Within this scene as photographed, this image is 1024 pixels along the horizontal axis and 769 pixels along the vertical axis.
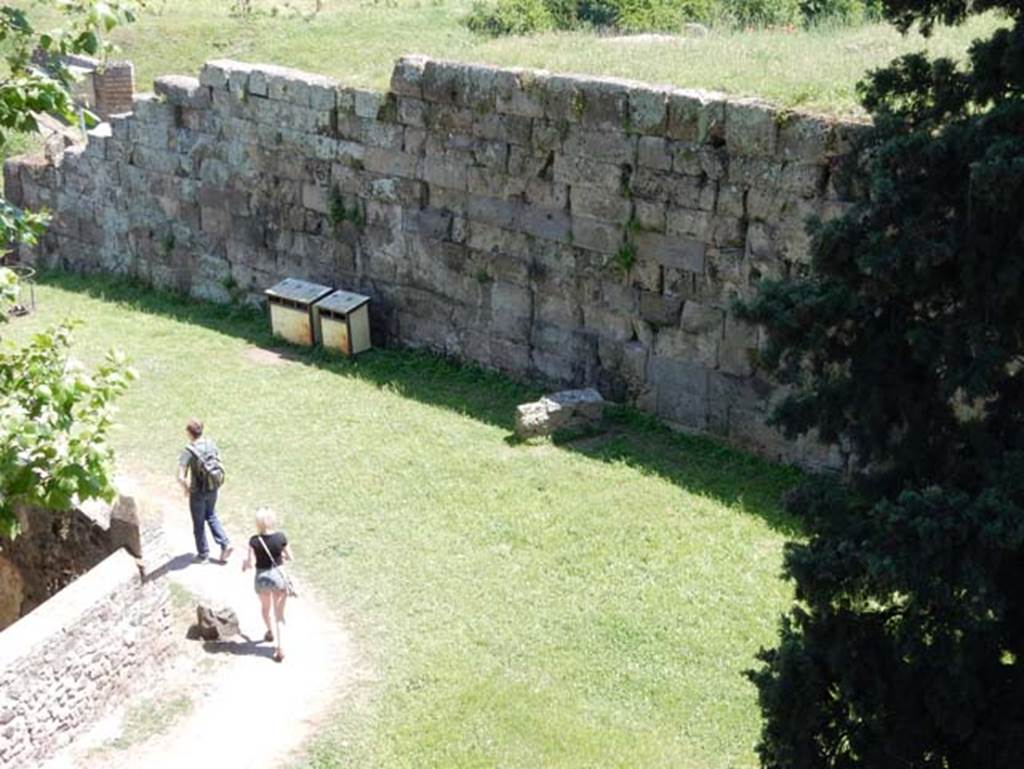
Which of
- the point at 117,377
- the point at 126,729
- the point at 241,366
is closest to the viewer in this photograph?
the point at 117,377

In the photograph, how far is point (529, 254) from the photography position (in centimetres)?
1741

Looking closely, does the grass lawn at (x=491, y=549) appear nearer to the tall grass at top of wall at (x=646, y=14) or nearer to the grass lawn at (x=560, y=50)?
the grass lawn at (x=560, y=50)

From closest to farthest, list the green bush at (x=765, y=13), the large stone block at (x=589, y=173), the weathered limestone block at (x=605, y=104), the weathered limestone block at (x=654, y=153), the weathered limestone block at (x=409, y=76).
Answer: the weathered limestone block at (x=654, y=153), the weathered limestone block at (x=605, y=104), the large stone block at (x=589, y=173), the weathered limestone block at (x=409, y=76), the green bush at (x=765, y=13)

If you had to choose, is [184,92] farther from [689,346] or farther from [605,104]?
[689,346]

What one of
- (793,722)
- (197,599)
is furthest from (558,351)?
(793,722)

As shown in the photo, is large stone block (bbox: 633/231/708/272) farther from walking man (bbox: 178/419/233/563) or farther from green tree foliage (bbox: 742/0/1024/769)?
green tree foliage (bbox: 742/0/1024/769)

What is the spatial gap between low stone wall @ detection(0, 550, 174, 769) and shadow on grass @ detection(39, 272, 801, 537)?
200 inches

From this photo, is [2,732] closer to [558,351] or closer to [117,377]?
[117,377]

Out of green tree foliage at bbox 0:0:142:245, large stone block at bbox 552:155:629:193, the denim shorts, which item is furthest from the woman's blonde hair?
large stone block at bbox 552:155:629:193

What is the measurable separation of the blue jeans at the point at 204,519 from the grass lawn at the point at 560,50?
256 inches

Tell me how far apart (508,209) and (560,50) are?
248 centimetres

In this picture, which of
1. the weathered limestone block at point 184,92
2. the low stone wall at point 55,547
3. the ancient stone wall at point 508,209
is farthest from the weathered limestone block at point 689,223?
the weathered limestone block at point 184,92

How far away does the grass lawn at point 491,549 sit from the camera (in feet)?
36.9

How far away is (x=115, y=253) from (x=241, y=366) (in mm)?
4935
